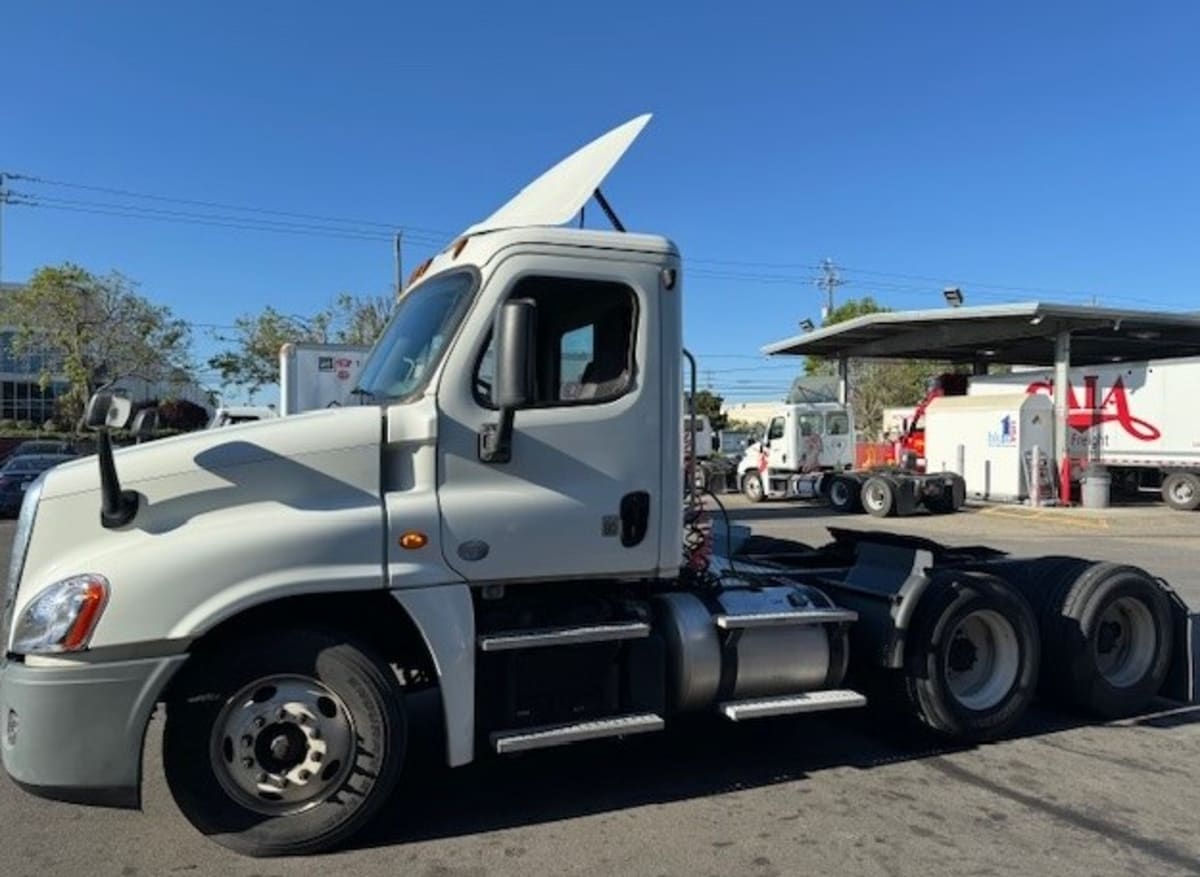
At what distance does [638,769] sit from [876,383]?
5343 cm

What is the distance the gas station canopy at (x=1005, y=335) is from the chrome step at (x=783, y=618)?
72.6 feet

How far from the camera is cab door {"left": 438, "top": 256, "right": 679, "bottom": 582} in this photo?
4496mm

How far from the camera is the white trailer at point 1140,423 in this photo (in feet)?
83.0

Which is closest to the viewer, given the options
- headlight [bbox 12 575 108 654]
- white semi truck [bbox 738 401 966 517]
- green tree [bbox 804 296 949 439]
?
headlight [bbox 12 575 108 654]

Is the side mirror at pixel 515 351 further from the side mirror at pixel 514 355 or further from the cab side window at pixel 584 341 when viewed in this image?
the cab side window at pixel 584 341

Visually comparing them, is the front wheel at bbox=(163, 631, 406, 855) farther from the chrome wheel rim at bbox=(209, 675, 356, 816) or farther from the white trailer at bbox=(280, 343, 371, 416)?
the white trailer at bbox=(280, 343, 371, 416)

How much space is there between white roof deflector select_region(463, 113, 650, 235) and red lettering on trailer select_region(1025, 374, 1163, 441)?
984 inches

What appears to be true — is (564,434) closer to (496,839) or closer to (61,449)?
(496,839)

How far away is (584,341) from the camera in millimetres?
4914

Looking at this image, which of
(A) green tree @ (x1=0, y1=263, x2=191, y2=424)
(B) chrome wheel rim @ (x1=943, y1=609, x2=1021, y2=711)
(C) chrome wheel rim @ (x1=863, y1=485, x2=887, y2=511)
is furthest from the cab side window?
(A) green tree @ (x1=0, y1=263, x2=191, y2=424)

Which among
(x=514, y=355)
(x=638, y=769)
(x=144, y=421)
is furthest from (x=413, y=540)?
(x=638, y=769)

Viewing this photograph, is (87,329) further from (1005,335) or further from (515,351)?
(515,351)

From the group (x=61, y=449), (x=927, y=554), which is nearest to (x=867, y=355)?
(x=61, y=449)

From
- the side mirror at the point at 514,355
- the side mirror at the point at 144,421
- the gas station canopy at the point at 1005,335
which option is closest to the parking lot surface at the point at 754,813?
the side mirror at the point at 144,421
